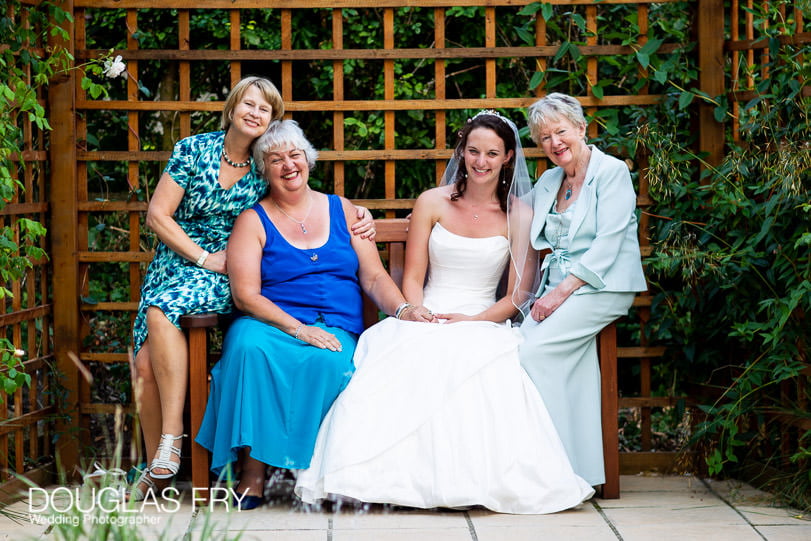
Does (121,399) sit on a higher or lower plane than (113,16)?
lower

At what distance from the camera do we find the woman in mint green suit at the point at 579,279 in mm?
3461

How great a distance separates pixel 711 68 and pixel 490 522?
80.0 inches

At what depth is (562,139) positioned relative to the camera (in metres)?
3.59

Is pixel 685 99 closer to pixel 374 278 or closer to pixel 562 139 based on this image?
pixel 562 139

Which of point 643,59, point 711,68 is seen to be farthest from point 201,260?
point 711,68

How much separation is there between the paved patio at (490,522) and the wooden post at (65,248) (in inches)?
21.1

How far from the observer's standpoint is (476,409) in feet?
10.8

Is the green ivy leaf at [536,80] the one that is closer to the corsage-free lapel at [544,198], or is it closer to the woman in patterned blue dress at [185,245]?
the corsage-free lapel at [544,198]

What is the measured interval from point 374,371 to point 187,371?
688 millimetres

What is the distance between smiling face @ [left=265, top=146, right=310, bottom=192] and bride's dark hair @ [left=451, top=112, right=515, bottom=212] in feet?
2.02

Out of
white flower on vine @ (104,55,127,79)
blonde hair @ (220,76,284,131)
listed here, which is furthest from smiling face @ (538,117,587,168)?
white flower on vine @ (104,55,127,79)

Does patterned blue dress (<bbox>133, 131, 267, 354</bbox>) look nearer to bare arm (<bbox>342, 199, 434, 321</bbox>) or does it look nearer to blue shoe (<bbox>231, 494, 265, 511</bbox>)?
bare arm (<bbox>342, 199, 434, 321</bbox>)

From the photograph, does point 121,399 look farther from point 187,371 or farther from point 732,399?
point 732,399

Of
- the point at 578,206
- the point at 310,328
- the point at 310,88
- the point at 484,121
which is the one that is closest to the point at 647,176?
the point at 578,206
